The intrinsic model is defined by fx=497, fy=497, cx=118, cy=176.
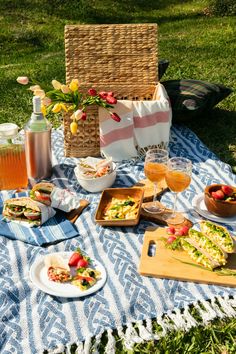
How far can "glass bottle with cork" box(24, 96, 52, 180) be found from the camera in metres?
3.29

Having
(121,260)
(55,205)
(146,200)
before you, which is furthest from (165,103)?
(121,260)

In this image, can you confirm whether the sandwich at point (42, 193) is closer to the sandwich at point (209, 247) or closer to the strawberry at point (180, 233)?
the strawberry at point (180, 233)

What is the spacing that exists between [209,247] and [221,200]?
415 millimetres

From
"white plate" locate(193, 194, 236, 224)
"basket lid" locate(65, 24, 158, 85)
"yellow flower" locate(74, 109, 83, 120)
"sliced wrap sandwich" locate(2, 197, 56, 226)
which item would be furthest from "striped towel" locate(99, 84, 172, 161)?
"sliced wrap sandwich" locate(2, 197, 56, 226)

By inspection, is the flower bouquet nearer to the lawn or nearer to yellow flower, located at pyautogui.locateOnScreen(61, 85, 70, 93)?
yellow flower, located at pyautogui.locateOnScreen(61, 85, 70, 93)

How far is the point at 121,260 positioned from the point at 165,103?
1.52 metres

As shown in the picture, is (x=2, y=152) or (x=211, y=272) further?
(x=2, y=152)

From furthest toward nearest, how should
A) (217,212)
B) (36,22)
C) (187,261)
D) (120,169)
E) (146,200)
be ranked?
(36,22) → (120,169) → (146,200) → (217,212) → (187,261)

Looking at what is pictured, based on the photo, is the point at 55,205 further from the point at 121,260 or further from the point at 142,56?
the point at 142,56

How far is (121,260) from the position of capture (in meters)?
2.75

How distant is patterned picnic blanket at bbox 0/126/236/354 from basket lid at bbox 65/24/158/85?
146 centimetres

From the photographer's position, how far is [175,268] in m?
2.61

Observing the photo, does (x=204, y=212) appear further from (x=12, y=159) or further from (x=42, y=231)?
(x=12, y=159)

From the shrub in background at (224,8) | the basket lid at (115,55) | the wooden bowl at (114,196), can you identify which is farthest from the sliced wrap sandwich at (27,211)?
the shrub in background at (224,8)
